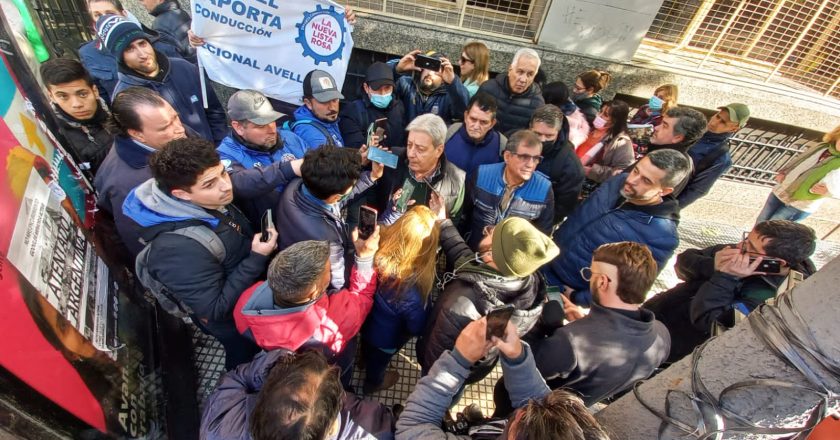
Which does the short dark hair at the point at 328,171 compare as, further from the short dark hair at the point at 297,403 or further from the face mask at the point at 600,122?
the face mask at the point at 600,122

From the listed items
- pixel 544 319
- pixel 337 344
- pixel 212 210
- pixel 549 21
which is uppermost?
pixel 549 21

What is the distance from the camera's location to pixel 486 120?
3.35m

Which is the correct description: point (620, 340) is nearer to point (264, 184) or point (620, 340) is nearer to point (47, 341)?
point (264, 184)

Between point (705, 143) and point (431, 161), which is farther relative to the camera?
point (705, 143)

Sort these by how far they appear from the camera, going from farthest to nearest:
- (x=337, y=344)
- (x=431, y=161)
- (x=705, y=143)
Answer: (x=705, y=143)
(x=431, y=161)
(x=337, y=344)

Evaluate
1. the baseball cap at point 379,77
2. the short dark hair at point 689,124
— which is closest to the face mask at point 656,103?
the short dark hair at point 689,124

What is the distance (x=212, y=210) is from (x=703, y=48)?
7.09 m

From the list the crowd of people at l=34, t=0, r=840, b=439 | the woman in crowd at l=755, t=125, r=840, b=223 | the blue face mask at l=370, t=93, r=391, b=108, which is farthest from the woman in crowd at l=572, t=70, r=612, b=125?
the blue face mask at l=370, t=93, r=391, b=108

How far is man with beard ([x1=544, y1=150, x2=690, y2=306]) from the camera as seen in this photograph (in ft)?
8.70

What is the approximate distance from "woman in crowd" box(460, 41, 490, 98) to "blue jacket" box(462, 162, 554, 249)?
1.70 meters

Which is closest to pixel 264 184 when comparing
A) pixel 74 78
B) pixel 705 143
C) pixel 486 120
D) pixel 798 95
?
pixel 74 78

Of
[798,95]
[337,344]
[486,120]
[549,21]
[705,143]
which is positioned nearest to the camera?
[337,344]

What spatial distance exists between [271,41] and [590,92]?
369 centimetres

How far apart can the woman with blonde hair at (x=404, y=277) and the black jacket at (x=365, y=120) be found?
168cm
